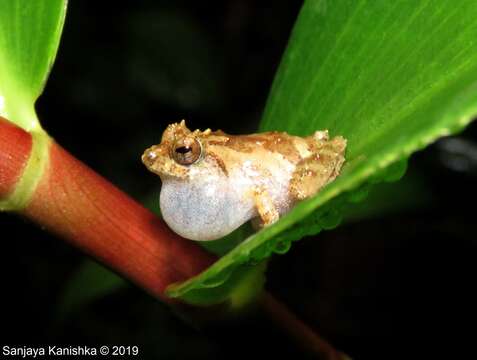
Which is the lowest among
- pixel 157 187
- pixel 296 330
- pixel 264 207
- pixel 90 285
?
pixel 296 330

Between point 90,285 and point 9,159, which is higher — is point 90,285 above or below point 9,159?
above

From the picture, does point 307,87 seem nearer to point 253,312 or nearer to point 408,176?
point 253,312

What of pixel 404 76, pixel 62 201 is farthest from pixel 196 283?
pixel 404 76

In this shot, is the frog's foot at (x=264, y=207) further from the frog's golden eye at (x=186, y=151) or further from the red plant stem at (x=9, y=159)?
the red plant stem at (x=9, y=159)

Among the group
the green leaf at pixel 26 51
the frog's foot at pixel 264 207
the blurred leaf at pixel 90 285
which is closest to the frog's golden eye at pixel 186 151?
the frog's foot at pixel 264 207

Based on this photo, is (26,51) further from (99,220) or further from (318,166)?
(318,166)

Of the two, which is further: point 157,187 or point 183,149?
point 157,187

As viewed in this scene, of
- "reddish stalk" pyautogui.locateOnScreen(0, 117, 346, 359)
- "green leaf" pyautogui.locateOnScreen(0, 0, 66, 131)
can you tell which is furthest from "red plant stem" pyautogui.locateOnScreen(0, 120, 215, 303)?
"green leaf" pyautogui.locateOnScreen(0, 0, 66, 131)

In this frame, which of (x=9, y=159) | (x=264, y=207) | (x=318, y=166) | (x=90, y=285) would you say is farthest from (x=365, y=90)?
(x=90, y=285)
